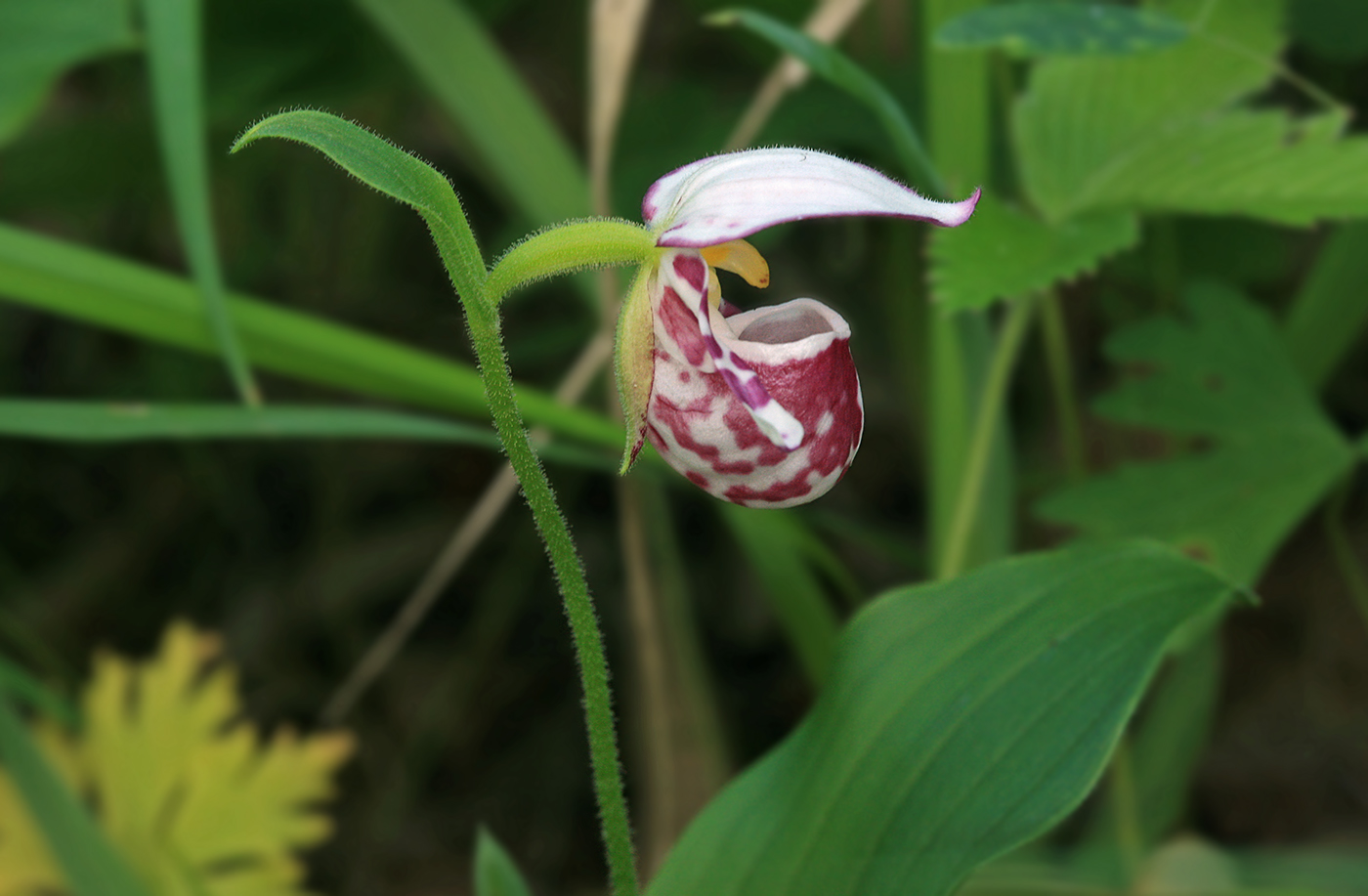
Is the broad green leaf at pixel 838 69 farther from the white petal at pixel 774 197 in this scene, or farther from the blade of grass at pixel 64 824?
the blade of grass at pixel 64 824

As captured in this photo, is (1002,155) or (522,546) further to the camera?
(522,546)

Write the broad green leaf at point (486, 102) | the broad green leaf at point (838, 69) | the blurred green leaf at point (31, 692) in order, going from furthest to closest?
the broad green leaf at point (486, 102) < the blurred green leaf at point (31, 692) < the broad green leaf at point (838, 69)

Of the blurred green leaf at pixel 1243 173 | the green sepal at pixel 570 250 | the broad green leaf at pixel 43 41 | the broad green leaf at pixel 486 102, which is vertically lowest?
the blurred green leaf at pixel 1243 173

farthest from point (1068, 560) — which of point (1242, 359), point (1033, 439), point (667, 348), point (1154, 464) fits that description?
point (1033, 439)

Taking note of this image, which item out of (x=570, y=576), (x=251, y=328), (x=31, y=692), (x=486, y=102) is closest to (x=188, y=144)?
(x=251, y=328)

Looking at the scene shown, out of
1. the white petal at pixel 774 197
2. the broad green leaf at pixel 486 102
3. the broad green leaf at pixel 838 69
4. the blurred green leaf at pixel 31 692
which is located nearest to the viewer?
the white petal at pixel 774 197

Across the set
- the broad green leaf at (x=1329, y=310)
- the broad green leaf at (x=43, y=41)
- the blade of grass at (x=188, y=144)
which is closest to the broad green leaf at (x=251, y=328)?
the blade of grass at (x=188, y=144)

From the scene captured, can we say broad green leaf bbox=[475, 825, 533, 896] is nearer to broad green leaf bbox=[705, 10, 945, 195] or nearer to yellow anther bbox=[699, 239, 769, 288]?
yellow anther bbox=[699, 239, 769, 288]

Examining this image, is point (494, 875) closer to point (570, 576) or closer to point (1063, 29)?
point (570, 576)

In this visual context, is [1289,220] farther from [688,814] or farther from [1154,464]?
[688,814]
